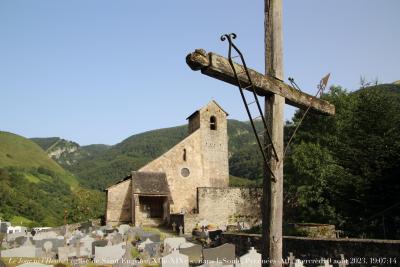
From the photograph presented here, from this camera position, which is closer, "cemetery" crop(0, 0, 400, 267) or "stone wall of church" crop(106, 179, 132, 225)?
"cemetery" crop(0, 0, 400, 267)

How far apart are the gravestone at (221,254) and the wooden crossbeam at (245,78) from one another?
9641 mm

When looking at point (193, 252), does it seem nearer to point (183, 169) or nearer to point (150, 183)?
point (150, 183)

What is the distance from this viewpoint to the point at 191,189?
1462 inches

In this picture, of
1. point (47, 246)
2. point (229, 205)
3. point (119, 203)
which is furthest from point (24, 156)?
point (47, 246)

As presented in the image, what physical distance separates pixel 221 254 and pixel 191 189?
23210mm

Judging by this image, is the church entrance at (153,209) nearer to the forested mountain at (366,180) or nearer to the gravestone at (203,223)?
the gravestone at (203,223)

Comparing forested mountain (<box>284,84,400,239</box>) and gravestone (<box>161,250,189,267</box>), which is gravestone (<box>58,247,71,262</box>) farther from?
forested mountain (<box>284,84,400,239</box>)

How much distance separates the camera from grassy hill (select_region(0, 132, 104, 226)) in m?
59.6

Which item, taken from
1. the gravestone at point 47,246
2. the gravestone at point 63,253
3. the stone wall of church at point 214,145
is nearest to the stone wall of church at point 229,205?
the stone wall of church at point 214,145

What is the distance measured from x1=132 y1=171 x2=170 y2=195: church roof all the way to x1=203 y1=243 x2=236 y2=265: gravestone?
63.6 ft

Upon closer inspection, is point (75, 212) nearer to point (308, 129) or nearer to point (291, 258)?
point (308, 129)

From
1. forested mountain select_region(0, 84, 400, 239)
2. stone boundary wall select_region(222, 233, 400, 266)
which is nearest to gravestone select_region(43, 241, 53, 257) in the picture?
forested mountain select_region(0, 84, 400, 239)

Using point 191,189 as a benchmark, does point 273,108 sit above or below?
above

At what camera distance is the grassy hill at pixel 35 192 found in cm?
5956
